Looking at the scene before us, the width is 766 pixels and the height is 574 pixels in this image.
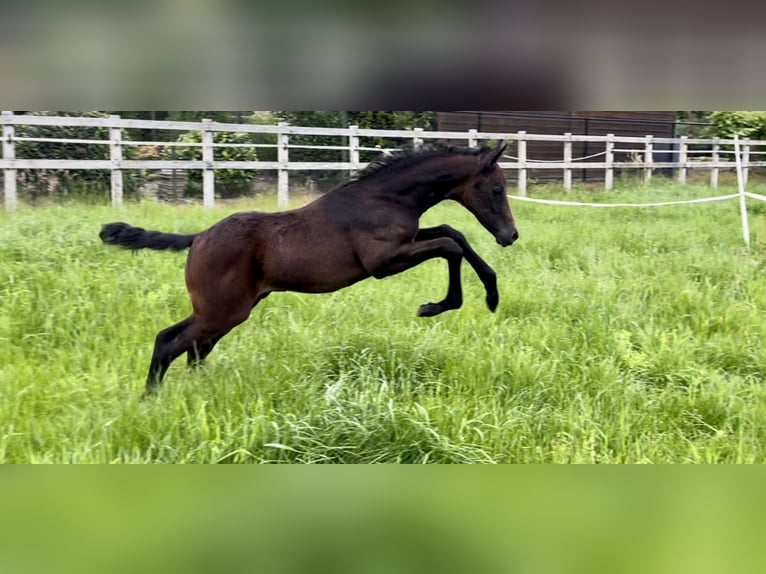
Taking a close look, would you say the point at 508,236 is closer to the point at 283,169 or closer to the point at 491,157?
the point at 491,157

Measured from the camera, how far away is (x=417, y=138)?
64.0 inches

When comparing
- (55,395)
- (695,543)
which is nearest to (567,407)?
(695,543)

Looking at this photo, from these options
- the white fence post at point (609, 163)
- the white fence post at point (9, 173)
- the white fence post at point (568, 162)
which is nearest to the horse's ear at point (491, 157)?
the white fence post at point (568, 162)

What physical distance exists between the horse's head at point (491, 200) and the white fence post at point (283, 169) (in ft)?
1.91

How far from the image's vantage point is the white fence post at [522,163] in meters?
1.65

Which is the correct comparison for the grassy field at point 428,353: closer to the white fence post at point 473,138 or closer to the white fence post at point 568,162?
the white fence post at point 568,162

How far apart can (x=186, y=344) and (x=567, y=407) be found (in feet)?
4.05

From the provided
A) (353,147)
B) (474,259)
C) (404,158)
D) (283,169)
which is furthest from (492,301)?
(283,169)

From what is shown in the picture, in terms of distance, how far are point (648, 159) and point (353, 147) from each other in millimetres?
894

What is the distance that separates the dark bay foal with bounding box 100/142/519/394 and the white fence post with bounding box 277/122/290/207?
51mm

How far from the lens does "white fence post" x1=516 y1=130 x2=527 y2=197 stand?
5.41ft

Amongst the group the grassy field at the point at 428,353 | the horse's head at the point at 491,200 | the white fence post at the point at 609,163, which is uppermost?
the white fence post at the point at 609,163
